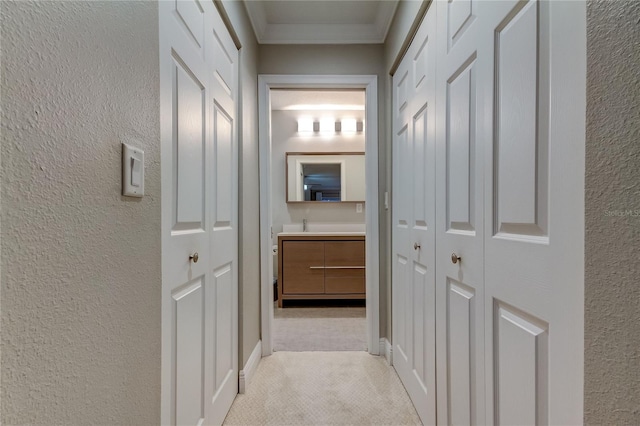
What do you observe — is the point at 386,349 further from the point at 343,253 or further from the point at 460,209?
the point at 460,209

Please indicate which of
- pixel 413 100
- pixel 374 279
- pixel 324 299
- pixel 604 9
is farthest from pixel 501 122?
pixel 324 299

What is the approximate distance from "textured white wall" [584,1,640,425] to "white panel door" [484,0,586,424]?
0.03m

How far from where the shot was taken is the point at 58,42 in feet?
1.64

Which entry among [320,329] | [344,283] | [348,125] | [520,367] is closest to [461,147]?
[520,367]

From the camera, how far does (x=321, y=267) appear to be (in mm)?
3131

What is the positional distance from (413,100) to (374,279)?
118cm

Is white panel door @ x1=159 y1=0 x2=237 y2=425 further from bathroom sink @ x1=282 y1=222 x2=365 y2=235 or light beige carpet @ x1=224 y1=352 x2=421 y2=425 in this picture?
bathroom sink @ x1=282 y1=222 x2=365 y2=235

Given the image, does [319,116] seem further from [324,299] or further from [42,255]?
[42,255]

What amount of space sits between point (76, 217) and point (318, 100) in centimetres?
308

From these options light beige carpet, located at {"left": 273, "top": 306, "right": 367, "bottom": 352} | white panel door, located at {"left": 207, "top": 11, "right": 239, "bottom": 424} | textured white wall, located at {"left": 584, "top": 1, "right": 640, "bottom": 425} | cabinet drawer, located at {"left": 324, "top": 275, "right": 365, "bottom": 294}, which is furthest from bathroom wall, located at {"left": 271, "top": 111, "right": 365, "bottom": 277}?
textured white wall, located at {"left": 584, "top": 1, "right": 640, "bottom": 425}

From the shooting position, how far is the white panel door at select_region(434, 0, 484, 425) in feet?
3.05

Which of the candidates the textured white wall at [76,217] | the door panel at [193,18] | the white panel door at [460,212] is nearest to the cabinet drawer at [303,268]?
the white panel door at [460,212]

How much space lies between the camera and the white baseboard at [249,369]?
5.43 feet

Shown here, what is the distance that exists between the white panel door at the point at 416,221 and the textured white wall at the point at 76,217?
1069 mm
